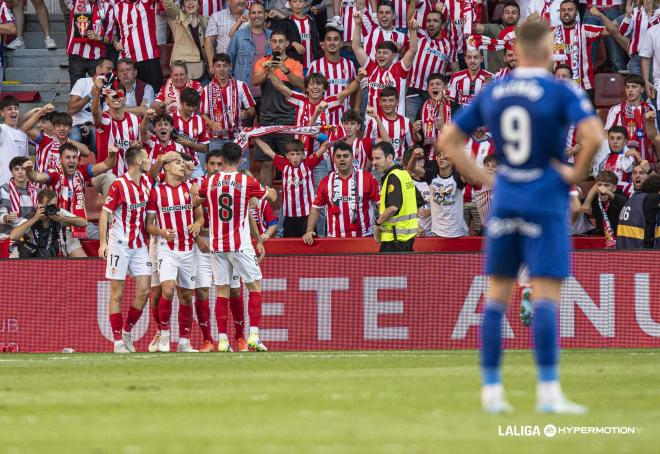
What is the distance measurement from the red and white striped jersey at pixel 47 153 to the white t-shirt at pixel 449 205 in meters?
5.39

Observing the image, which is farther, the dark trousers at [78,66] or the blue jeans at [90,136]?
the dark trousers at [78,66]

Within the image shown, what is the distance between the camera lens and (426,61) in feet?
64.3

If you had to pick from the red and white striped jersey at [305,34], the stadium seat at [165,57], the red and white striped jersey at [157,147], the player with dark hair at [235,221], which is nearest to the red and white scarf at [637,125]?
the red and white striped jersey at [305,34]

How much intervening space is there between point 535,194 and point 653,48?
12.8 meters

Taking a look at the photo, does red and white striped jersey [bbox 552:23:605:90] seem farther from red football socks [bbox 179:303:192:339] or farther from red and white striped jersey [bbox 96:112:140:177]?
red football socks [bbox 179:303:192:339]

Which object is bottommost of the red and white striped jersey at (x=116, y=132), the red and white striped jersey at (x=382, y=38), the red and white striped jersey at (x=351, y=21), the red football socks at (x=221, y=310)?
the red football socks at (x=221, y=310)

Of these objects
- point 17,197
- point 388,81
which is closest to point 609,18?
point 388,81

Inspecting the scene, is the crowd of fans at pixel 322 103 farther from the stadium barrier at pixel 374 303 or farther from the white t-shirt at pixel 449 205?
the stadium barrier at pixel 374 303

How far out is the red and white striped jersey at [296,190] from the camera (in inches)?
720

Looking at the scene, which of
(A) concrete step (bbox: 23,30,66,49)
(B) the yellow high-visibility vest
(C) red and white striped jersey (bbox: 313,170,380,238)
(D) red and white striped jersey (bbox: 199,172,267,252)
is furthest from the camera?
(A) concrete step (bbox: 23,30,66,49)

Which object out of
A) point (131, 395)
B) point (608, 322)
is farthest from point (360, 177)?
point (131, 395)

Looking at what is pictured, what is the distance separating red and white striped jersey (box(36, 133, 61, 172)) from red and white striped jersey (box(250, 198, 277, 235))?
293cm

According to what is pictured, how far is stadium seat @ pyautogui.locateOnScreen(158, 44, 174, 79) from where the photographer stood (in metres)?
21.2

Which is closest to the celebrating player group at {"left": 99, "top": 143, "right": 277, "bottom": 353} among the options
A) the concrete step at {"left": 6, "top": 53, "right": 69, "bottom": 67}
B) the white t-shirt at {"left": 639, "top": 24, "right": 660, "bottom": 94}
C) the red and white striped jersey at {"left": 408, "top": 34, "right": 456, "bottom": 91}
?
the red and white striped jersey at {"left": 408, "top": 34, "right": 456, "bottom": 91}
